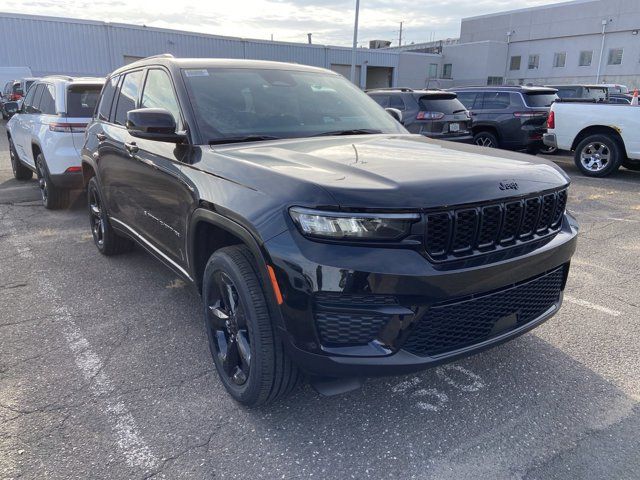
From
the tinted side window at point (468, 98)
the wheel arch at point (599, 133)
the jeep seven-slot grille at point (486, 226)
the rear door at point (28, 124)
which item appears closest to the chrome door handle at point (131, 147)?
the jeep seven-slot grille at point (486, 226)

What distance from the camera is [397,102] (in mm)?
10398

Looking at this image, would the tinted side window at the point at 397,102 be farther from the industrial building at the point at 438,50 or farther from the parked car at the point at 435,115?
the industrial building at the point at 438,50

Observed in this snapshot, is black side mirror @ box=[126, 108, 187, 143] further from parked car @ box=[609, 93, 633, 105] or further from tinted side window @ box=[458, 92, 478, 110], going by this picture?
parked car @ box=[609, 93, 633, 105]

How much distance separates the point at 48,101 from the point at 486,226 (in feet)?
22.8

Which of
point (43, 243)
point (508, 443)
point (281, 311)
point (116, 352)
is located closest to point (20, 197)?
point (43, 243)

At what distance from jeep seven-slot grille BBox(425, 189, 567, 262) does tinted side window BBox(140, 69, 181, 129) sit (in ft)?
5.99

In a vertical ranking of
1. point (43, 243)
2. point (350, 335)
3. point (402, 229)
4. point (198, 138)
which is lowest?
point (43, 243)

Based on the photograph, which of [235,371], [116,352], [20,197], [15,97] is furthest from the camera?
[15,97]

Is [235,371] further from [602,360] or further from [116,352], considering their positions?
[602,360]

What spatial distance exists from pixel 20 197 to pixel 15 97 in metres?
11.1

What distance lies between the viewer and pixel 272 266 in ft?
7.18

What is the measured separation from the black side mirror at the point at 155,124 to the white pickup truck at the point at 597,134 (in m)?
9.19

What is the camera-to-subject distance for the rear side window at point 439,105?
32.6 ft

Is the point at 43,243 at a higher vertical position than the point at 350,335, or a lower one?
lower
